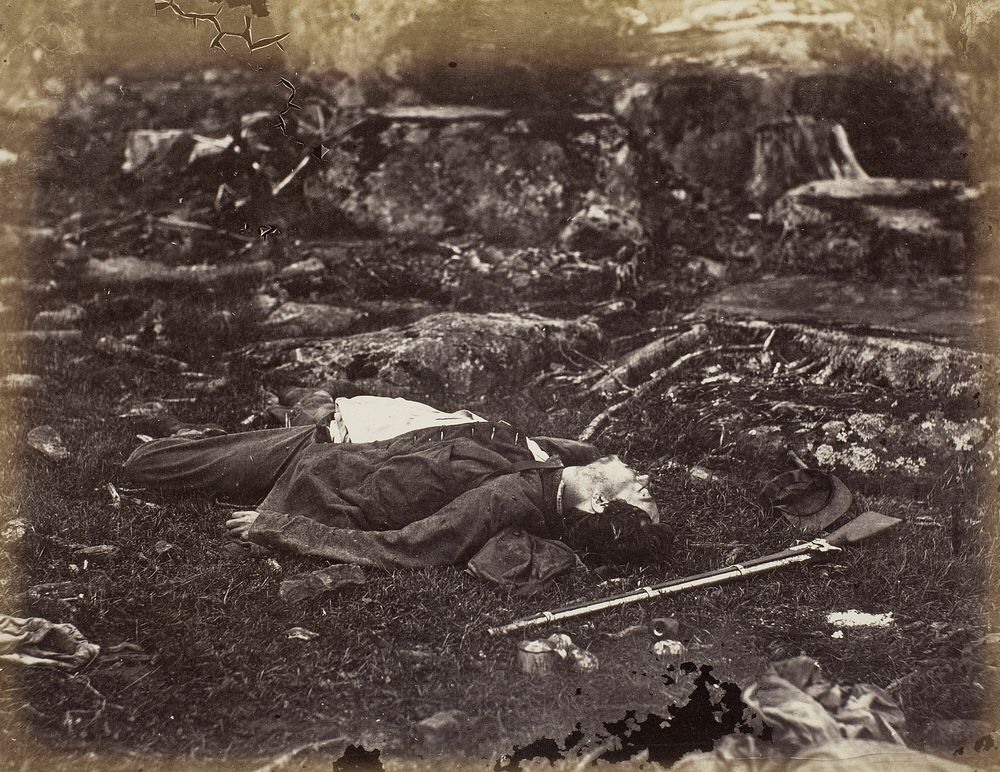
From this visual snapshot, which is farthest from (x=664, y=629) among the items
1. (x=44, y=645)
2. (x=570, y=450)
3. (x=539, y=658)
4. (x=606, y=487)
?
(x=44, y=645)

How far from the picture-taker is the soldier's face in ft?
13.2

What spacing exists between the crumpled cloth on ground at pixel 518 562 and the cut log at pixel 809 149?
2279 millimetres

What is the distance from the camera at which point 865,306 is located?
14.3ft

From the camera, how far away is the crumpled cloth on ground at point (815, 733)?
366 centimetres

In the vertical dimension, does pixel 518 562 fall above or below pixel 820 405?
below

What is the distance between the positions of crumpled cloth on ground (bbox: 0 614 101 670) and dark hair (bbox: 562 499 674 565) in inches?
86.7

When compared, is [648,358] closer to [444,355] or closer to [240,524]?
[444,355]

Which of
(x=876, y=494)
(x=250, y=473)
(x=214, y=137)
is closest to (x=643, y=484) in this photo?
(x=876, y=494)

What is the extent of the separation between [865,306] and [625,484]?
62.0 inches

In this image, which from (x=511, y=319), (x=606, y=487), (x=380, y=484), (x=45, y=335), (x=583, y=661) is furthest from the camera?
(x=511, y=319)

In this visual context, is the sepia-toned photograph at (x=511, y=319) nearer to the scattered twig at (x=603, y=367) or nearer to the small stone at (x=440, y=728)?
the scattered twig at (x=603, y=367)

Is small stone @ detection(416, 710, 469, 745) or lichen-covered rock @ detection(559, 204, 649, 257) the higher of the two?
lichen-covered rock @ detection(559, 204, 649, 257)

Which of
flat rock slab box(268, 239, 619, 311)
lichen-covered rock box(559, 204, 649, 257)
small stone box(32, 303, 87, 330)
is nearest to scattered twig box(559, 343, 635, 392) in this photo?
flat rock slab box(268, 239, 619, 311)

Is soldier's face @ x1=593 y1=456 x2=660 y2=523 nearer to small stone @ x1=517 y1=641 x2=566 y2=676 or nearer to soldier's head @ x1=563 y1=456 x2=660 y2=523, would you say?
soldier's head @ x1=563 y1=456 x2=660 y2=523
